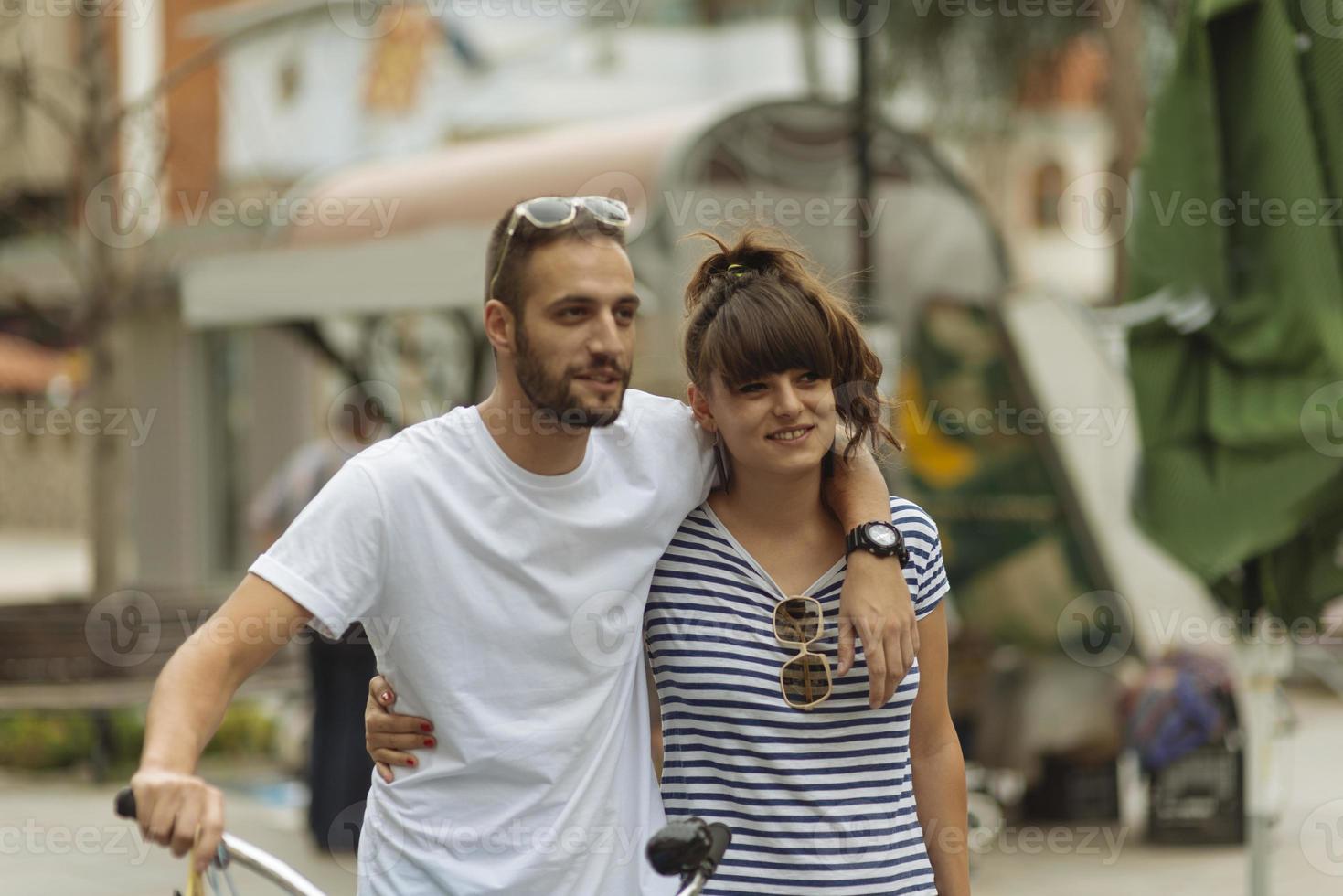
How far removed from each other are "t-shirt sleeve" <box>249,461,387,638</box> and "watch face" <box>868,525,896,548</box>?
28.1 inches

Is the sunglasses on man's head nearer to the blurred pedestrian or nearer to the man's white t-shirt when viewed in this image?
the man's white t-shirt

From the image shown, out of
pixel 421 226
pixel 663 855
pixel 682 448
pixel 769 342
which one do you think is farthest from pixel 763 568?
pixel 421 226

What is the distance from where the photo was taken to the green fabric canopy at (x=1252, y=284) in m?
5.27

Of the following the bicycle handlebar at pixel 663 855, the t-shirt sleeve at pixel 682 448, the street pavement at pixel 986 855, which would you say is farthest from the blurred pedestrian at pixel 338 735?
the bicycle handlebar at pixel 663 855

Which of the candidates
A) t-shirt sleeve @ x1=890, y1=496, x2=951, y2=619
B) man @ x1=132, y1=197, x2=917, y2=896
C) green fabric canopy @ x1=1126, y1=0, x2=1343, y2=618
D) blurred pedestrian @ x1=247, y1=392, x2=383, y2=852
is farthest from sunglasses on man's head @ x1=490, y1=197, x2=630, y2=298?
blurred pedestrian @ x1=247, y1=392, x2=383, y2=852

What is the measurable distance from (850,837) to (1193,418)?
3372 mm

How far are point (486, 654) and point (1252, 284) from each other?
3.69 m

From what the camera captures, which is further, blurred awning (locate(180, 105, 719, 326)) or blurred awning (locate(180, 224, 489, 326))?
blurred awning (locate(180, 105, 719, 326))

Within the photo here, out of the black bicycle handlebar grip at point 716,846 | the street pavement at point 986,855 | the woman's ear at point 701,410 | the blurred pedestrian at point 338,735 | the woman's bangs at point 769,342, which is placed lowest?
the street pavement at point 986,855

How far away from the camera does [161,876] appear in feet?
24.4

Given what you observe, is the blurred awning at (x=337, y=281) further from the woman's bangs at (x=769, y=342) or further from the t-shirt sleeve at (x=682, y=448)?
the woman's bangs at (x=769, y=342)

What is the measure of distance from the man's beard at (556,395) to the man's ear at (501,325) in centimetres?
3

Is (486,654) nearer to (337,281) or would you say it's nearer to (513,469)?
(513,469)

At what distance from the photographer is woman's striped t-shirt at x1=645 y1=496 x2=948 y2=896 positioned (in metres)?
2.58
